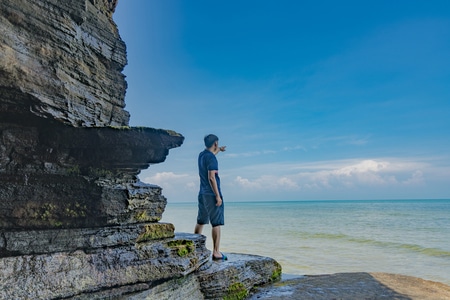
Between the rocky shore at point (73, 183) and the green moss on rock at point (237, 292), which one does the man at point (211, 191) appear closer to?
the green moss on rock at point (237, 292)

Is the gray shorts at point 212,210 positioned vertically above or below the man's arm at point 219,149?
below

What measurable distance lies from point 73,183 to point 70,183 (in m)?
0.04

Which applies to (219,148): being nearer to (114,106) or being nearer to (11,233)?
(114,106)

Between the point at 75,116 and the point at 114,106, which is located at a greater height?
the point at 114,106

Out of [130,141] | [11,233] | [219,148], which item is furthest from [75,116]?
[219,148]

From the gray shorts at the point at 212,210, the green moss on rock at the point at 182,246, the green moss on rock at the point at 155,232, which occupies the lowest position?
the green moss on rock at the point at 182,246

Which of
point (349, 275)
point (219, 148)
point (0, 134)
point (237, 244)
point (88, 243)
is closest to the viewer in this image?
point (0, 134)

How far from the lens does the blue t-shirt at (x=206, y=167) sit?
672 cm

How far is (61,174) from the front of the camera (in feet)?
14.9

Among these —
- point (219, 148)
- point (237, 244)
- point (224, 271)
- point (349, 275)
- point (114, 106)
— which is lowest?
point (237, 244)

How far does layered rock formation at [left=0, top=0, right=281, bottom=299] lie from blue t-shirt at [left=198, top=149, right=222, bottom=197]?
149cm

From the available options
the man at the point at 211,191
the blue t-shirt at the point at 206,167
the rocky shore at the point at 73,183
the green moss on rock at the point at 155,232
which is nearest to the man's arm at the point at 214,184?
the man at the point at 211,191

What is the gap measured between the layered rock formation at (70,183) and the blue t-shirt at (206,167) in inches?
58.5

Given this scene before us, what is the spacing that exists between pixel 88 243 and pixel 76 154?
136 cm
